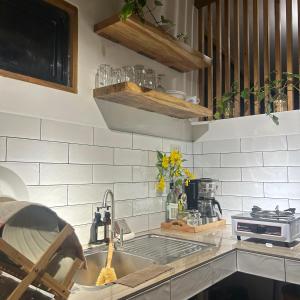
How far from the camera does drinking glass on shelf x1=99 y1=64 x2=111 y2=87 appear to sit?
5.72ft

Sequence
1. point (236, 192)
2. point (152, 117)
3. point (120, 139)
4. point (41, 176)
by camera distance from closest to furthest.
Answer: point (41, 176)
point (120, 139)
point (152, 117)
point (236, 192)

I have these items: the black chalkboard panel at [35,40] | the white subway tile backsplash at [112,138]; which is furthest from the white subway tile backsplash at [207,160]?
the black chalkboard panel at [35,40]

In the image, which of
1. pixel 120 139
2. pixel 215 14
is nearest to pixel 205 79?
pixel 215 14

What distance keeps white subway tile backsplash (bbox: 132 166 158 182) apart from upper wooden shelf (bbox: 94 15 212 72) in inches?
30.0

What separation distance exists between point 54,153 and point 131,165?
0.56m

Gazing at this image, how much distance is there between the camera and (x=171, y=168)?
2.16m

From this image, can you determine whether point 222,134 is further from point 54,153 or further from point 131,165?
point 54,153

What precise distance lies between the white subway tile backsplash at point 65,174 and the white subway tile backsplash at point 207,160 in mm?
1083

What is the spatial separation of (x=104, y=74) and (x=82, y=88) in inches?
6.5

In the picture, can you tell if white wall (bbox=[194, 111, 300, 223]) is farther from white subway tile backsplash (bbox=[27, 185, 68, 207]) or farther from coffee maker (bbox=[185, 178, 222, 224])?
white subway tile backsplash (bbox=[27, 185, 68, 207])

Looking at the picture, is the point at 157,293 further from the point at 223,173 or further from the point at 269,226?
the point at 223,173

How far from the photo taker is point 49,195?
1461mm

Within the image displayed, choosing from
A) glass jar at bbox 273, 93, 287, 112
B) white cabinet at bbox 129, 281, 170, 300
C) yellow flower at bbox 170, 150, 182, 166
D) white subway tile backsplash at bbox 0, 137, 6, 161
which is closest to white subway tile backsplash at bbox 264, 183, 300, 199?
glass jar at bbox 273, 93, 287, 112

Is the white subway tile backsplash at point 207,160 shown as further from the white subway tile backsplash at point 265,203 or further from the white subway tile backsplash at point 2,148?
the white subway tile backsplash at point 2,148
